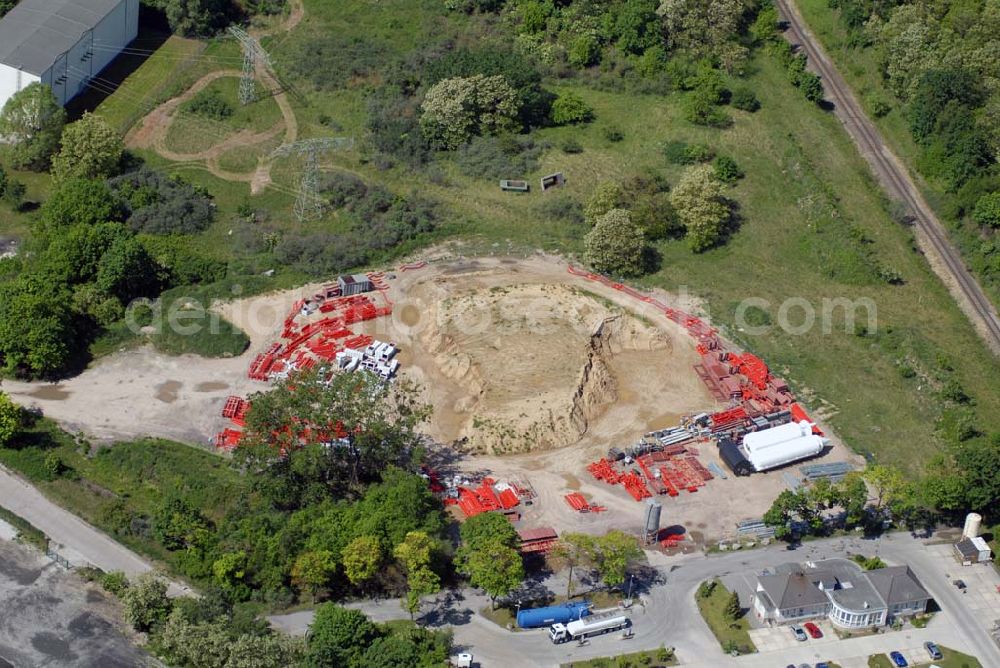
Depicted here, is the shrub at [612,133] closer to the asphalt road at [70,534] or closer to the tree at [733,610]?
the tree at [733,610]

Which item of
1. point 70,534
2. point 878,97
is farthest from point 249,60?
point 878,97

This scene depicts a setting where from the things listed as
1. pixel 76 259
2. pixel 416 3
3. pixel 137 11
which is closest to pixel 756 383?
pixel 76 259

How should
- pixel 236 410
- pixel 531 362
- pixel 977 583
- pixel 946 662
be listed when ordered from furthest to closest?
pixel 531 362, pixel 236 410, pixel 977 583, pixel 946 662

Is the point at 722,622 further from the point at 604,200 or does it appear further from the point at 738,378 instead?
the point at 604,200

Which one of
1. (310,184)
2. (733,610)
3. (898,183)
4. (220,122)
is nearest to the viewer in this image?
(733,610)

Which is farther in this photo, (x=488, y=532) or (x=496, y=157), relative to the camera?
(x=496, y=157)
